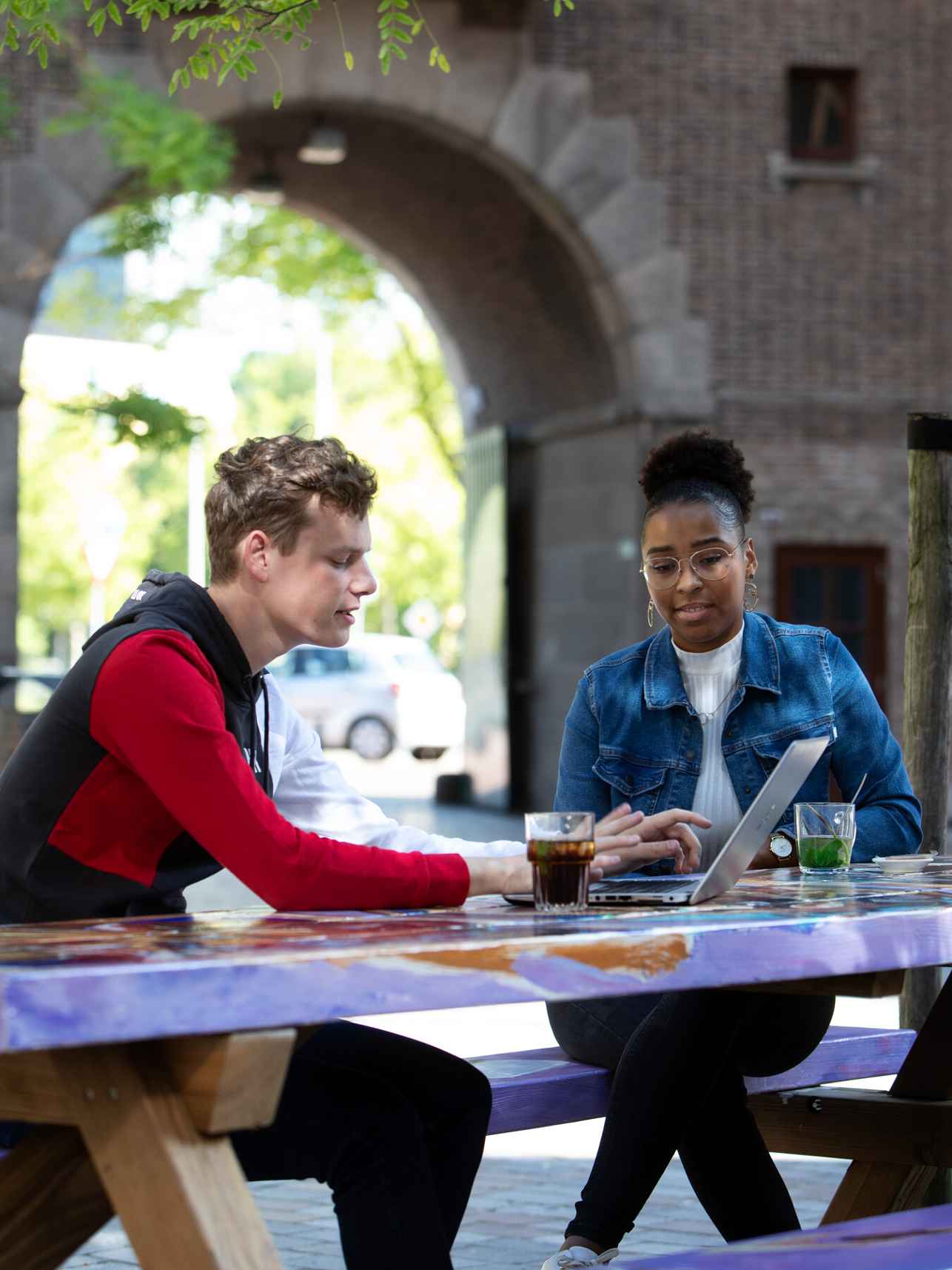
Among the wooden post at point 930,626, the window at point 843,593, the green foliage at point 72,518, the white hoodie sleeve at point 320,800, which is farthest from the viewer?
the green foliage at point 72,518

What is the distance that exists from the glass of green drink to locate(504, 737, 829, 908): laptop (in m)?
0.49

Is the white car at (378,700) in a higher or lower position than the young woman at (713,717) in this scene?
lower

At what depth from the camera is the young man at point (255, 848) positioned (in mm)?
2920

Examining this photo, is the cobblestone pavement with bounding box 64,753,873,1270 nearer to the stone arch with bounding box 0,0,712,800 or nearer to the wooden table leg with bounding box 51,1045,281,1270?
the wooden table leg with bounding box 51,1045,281,1270

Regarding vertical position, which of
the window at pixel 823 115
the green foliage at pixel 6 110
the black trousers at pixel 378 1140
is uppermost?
the window at pixel 823 115

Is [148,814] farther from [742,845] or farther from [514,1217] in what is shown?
[514,1217]

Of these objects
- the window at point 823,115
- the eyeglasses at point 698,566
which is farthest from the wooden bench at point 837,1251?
the window at point 823,115

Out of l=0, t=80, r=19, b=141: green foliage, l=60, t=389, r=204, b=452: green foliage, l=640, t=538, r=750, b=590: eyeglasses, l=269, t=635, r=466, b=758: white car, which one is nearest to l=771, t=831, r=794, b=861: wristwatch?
l=640, t=538, r=750, b=590: eyeglasses

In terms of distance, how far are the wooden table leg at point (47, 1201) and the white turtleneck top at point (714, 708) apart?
170 centimetres

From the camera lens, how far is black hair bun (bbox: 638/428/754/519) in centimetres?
459

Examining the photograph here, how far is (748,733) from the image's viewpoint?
4.38 meters

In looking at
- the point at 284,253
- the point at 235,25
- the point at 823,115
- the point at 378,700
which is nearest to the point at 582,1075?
the point at 235,25

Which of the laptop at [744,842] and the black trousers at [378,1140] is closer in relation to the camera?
the black trousers at [378,1140]

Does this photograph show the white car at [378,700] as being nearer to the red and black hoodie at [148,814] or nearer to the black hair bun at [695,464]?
the black hair bun at [695,464]
